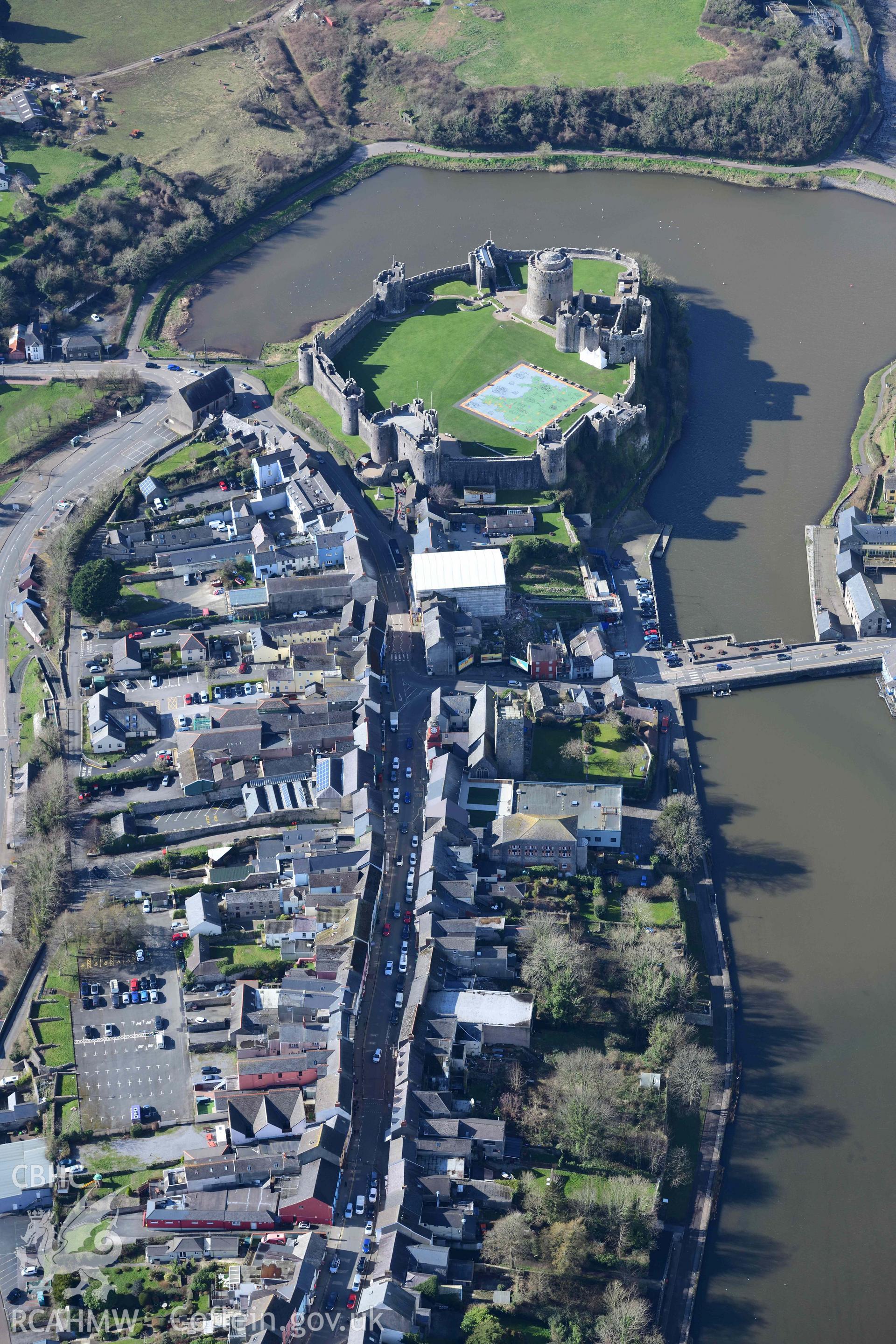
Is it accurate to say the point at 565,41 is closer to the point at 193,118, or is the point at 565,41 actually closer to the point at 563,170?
the point at 563,170

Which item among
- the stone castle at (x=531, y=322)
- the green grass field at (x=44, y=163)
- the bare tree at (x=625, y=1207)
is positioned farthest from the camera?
the green grass field at (x=44, y=163)

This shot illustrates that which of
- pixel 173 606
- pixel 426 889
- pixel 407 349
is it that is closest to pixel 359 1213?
pixel 426 889

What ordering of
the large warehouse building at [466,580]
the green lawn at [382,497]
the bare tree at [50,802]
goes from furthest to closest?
1. the green lawn at [382,497]
2. the large warehouse building at [466,580]
3. the bare tree at [50,802]

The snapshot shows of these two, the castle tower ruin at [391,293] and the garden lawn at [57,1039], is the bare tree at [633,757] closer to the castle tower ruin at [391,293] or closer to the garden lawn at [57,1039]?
the garden lawn at [57,1039]

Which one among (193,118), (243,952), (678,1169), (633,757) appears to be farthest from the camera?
(193,118)

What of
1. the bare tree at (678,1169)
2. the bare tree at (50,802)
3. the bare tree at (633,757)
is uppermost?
the bare tree at (633,757)

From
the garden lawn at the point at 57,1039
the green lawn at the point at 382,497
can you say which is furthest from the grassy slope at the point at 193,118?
the garden lawn at the point at 57,1039

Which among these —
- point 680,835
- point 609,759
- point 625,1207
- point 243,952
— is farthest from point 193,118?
point 625,1207

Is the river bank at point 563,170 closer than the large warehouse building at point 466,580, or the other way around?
the large warehouse building at point 466,580
